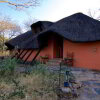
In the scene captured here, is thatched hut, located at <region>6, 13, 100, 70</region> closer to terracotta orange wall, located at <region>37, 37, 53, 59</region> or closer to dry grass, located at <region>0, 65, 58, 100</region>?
terracotta orange wall, located at <region>37, 37, 53, 59</region>

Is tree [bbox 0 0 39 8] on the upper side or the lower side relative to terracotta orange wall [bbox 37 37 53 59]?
upper

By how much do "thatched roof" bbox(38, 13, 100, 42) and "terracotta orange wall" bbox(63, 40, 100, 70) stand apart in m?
0.58

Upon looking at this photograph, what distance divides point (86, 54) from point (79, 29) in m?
2.03

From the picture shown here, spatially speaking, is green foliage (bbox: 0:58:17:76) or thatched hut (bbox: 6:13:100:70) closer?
green foliage (bbox: 0:58:17:76)

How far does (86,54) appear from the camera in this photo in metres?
8.23

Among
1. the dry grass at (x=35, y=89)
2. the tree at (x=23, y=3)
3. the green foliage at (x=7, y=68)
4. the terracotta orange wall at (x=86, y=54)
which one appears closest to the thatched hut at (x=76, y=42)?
the terracotta orange wall at (x=86, y=54)

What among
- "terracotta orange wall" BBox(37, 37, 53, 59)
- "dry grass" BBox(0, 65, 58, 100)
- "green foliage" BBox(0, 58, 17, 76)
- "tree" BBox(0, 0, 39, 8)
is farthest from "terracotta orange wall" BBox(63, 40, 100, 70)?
"green foliage" BBox(0, 58, 17, 76)

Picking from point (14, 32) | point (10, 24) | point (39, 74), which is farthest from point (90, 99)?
point (14, 32)

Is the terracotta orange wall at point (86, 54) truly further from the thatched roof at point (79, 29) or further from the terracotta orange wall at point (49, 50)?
→ the terracotta orange wall at point (49, 50)

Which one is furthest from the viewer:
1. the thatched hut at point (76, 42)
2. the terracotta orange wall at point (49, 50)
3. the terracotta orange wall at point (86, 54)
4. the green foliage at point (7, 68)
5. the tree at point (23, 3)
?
the terracotta orange wall at point (49, 50)

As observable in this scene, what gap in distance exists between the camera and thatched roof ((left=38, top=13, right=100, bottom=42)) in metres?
7.80

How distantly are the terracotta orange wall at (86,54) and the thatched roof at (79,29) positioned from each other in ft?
1.91

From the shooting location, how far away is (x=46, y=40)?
1123cm

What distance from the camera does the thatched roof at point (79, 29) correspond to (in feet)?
25.6
